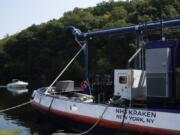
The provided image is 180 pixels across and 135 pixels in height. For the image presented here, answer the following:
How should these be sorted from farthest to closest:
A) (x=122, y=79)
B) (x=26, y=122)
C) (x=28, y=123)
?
(x=26, y=122), (x=28, y=123), (x=122, y=79)

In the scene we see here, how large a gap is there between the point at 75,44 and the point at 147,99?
228 feet

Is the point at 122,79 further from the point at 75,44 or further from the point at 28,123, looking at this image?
the point at 75,44

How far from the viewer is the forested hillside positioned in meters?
68.7

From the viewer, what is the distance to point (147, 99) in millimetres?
19781

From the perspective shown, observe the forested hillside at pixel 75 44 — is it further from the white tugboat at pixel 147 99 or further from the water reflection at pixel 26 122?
the white tugboat at pixel 147 99

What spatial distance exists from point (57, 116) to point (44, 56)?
71160 millimetres

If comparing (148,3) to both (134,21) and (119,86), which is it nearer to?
(134,21)

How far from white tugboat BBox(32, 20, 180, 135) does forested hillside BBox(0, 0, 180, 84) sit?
37215mm

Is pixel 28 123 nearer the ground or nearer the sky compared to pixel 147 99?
nearer the ground

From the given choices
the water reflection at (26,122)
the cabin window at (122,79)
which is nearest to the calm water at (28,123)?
the water reflection at (26,122)

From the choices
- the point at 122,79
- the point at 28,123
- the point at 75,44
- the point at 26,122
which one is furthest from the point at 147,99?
the point at 75,44

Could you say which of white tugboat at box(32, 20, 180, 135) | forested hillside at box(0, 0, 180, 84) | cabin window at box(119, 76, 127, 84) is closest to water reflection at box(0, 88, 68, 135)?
white tugboat at box(32, 20, 180, 135)

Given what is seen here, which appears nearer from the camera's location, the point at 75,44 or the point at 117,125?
the point at 117,125

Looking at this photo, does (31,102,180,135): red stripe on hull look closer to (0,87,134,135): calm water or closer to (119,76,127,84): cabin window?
(0,87,134,135): calm water
